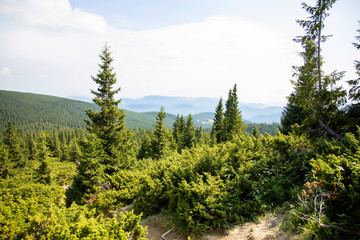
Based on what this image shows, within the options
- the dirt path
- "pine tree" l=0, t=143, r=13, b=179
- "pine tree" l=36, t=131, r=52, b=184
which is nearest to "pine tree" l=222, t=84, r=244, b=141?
the dirt path

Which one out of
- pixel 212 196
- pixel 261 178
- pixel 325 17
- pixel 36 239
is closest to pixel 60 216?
pixel 36 239

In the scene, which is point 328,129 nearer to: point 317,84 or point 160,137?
point 317,84

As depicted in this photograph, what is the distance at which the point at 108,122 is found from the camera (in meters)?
15.7

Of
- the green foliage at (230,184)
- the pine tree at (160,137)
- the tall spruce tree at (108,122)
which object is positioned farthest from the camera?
the pine tree at (160,137)

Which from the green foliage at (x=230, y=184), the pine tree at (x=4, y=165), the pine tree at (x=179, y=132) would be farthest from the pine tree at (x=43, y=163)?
the pine tree at (x=179, y=132)

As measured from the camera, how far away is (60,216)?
4.36 metres

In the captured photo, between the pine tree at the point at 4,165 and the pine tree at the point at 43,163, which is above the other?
the pine tree at the point at 43,163

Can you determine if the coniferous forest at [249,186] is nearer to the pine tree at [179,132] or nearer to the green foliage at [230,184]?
the green foliage at [230,184]

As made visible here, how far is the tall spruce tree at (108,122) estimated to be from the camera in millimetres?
15164

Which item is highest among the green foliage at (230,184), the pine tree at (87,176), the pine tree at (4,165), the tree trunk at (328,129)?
the tree trunk at (328,129)

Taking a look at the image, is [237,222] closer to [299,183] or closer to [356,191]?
[299,183]

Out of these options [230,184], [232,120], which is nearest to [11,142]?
[232,120]

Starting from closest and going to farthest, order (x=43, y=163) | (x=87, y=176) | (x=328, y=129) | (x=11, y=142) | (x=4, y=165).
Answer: (x=328, y=129) → (x=87, y=176) → (x=43, y=163) → (x=4, y=165) → (x=11, y=142)

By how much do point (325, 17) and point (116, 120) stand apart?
1625 centimetres
